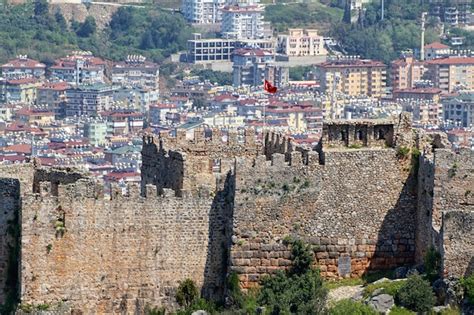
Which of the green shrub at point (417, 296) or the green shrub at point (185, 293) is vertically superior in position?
the green shrub at point (417, 296)

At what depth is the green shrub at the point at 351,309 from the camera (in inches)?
Result: 1098

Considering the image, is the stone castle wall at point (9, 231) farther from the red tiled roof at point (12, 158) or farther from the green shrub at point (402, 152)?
the red tiled roof at point (12, 158)

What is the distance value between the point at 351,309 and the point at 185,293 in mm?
3052

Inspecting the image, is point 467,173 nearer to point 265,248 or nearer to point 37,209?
point 265,248

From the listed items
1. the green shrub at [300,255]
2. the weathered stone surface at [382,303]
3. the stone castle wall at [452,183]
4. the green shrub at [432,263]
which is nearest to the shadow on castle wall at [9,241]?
the green shrub at [300,255]

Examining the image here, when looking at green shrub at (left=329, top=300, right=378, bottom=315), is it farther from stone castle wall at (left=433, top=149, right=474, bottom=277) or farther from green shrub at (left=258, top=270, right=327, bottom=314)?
stone castle wall at (left=433, top=149, right=474, bottom=277)

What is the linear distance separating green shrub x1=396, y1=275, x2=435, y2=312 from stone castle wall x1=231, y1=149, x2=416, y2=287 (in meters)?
1.98

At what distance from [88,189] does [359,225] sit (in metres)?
3.94

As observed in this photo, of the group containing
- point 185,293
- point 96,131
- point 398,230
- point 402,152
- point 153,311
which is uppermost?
point 402,152

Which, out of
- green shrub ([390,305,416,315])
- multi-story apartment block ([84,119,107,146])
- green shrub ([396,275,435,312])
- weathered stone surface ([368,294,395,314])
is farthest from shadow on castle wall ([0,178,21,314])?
multi-story apartment block ([84,119,107,146])

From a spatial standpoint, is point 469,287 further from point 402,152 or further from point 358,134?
point 358,134

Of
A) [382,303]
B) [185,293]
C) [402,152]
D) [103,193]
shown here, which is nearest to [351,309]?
[382,303]

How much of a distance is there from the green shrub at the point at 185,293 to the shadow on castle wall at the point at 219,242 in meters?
0.27

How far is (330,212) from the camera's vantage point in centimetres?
2997
